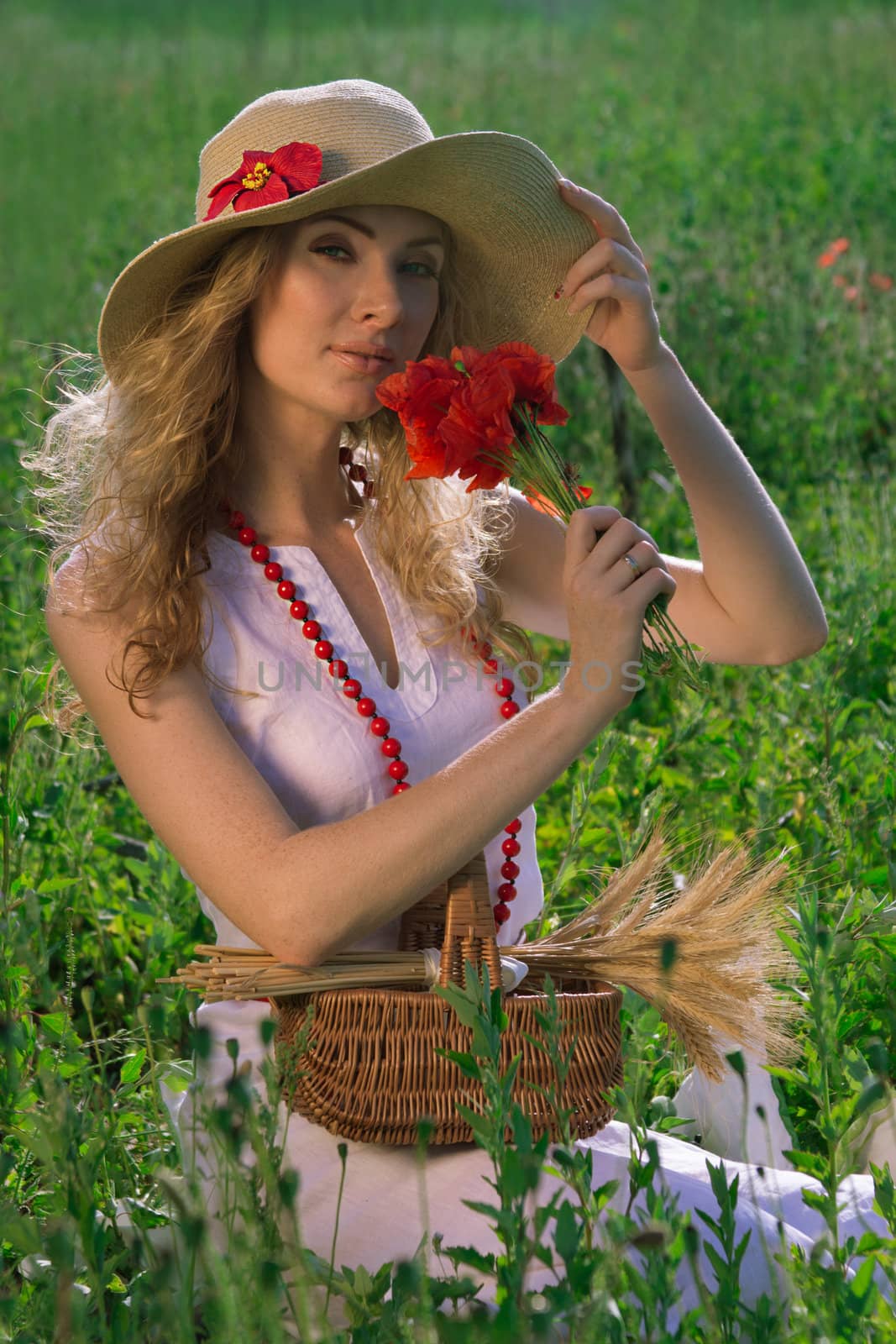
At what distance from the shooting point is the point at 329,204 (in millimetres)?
2102

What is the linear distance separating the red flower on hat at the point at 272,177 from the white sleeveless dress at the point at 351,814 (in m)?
0.49

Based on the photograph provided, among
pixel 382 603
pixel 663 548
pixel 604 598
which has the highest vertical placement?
pixel 663 548

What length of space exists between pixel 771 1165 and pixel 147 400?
1.38m

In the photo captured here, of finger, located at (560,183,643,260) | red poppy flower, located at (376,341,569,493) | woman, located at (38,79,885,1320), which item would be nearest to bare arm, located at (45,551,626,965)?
woman, located at (38,79,885,1320)

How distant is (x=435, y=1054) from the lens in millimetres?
1815

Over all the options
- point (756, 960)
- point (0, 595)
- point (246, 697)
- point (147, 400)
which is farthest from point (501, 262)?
point (0, 595)

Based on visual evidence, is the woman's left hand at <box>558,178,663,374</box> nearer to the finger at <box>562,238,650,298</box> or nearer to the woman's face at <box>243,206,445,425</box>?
the finger at <box>562,238,650,298</box>

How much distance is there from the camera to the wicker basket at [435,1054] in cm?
181

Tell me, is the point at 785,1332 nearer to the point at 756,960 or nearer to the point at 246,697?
the point at 756,960

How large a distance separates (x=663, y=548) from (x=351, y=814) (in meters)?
2.85

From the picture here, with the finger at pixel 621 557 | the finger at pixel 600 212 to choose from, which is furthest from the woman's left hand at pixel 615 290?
the finger at pixel 621 557

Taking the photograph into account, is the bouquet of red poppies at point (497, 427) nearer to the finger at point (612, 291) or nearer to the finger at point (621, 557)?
the finger at point (621, 557)

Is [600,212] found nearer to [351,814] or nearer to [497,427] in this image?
[497,427]

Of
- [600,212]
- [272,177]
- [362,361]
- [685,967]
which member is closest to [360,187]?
[272,177]
